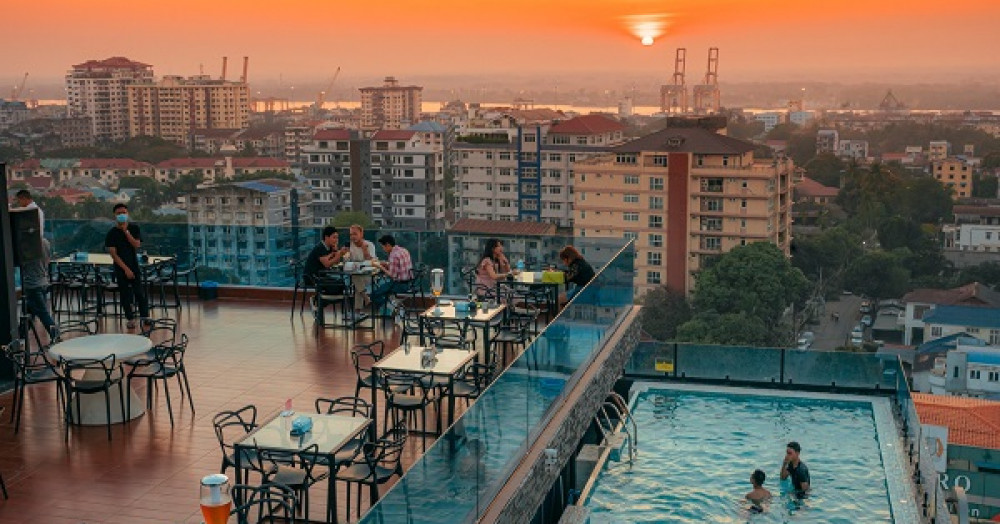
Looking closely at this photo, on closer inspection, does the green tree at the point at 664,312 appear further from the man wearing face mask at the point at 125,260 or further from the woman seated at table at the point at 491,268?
the man wearing face mask at the point at 125,260

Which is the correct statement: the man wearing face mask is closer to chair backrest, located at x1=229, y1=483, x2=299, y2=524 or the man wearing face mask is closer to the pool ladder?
chair backrest, located at x1=229, y1=483, x2=299, y2=524

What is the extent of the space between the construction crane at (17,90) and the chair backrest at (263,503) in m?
77.3

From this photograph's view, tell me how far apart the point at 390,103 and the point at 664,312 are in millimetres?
47154

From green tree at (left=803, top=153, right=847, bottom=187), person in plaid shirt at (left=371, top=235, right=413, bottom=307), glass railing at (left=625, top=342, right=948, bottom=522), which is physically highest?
green tree at (left=803, top=153, right=847, bottom=187)

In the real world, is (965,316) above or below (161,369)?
below

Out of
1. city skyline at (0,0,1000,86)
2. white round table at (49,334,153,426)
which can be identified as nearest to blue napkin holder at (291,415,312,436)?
white round table at (49,334,153,426)

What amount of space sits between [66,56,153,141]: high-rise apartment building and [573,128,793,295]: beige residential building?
41.0 m

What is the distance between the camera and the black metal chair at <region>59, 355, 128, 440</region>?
23.7 ft

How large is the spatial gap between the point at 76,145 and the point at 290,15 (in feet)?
71.0

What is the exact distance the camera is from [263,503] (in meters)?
5.69

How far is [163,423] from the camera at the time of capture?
7.77 m

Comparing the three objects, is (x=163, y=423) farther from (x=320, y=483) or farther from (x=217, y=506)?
(x=217, y=506)

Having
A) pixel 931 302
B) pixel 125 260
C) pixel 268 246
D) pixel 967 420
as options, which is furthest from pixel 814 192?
pixel 125 260

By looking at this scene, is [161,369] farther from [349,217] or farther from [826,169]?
[826,169]
